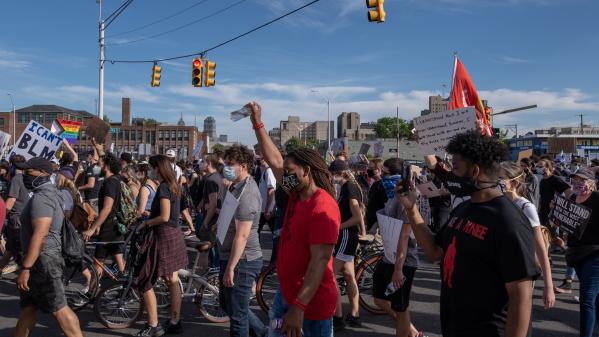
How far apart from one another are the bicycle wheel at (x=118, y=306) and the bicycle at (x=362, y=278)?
4.70ft

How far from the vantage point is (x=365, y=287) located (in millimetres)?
6906

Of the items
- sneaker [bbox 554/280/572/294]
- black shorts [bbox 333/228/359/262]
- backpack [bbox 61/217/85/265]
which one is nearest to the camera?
backpack [bbox 61/217/85/265]

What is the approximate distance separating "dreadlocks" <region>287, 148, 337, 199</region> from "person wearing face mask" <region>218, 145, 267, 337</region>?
4.09ft

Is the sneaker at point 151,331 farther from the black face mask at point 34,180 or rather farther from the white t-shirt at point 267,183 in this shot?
the white t-shirt at point 267,183

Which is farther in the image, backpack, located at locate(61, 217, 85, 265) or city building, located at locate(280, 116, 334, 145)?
city building, located at locate(280, 116, 334, 145)

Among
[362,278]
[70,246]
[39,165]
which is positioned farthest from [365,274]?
[39,165]

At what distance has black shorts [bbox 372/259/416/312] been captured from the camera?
4836mm

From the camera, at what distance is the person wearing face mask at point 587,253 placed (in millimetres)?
4895

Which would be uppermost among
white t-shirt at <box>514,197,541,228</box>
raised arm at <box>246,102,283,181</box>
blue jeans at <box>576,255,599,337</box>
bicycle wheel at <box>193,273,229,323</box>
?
raised arm at <box>246,102,283,181</box>

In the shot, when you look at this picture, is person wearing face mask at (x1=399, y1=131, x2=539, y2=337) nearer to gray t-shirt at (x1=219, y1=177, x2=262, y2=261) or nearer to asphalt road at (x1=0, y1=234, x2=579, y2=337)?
gray t-shirt at (x1=219, y1=177, x2=262, y2=261)

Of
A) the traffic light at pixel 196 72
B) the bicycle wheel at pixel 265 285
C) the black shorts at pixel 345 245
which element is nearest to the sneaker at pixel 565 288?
the black shorts at pixel 345 245

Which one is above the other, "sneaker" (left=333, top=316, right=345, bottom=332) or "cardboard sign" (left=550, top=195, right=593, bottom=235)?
"cardboard sign" (left=550, top=195, right=593, bottom=235)

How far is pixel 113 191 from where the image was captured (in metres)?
7.06

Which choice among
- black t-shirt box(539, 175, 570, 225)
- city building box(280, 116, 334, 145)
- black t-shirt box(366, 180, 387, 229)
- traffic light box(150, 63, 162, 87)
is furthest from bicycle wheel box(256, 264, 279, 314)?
city building box(280, 116, 334, 145)
